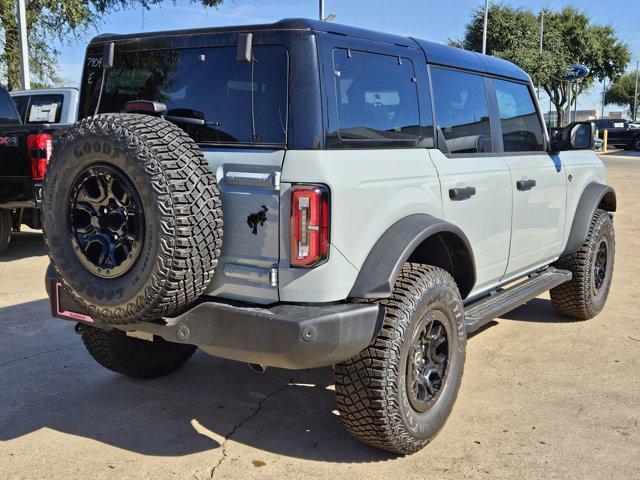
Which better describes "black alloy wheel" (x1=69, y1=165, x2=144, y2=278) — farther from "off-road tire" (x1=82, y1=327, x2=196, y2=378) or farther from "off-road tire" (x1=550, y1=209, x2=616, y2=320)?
"off-road tire" (x1=550, y1=209, x2=616, y2=320)

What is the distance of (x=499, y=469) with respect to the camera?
126 inches

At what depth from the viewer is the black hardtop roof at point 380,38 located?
119 inches

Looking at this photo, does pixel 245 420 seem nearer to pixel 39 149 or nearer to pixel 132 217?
pixel 132 217

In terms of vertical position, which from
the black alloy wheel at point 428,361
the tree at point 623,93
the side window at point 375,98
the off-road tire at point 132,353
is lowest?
the off-road tire at point 132,353

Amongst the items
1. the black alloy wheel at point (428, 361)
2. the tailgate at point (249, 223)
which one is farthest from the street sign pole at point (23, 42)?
the black alloy wheel at point (428, 361)

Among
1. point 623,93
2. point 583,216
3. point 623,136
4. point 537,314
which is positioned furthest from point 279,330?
point 623,93

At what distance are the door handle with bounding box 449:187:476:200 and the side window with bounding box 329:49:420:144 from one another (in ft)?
1.14

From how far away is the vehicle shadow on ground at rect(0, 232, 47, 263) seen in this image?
27.6 feet

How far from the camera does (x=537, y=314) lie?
233 inches


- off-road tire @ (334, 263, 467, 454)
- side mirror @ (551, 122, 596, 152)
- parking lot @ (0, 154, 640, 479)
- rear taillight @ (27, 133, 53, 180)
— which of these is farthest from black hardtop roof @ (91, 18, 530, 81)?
rear taillight @ (27, 133, 53, 180)

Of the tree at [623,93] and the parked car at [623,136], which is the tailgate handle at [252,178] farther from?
the tree at [623,93]

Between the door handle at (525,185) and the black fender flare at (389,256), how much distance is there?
4.28ft

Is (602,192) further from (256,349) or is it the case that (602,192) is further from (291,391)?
(256,349)

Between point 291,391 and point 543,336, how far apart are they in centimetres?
217
